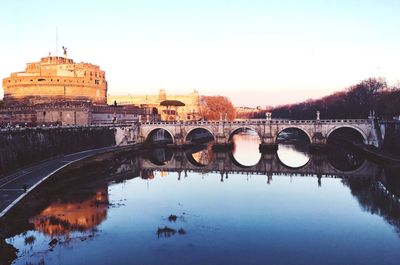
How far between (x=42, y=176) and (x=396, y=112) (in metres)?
39.9

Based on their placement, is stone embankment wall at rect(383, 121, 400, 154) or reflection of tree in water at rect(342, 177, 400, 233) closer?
reflection of tree in water at rect(342, 177, 400, 233)

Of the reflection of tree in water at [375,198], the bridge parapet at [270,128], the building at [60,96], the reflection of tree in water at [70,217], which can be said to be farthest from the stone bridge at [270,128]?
the reflection of tree in water at [70,217]

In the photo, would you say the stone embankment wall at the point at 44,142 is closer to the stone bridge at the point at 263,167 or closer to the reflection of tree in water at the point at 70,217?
the stone bridge at the point at 263,167

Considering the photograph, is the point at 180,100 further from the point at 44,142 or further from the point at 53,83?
the point at 44,142

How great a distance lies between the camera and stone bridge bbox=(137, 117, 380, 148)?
45.0 metres

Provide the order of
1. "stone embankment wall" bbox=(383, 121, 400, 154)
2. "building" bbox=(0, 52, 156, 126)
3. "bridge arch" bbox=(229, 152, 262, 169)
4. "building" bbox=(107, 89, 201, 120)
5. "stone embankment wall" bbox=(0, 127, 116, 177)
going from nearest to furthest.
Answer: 1. "stone embankment wall" bbox=(0, 127, 116, 177)
2. "stone embankment wall" bbox=(383, 121, 400, 154)
3. "bridge arch" bbox=(229, 152, 262, 169)
4. "building" bbox=(0, 52, 156, 126)
5. "building" bbox=(107, 89, 201, 120)

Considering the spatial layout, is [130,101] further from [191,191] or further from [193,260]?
[193,260]

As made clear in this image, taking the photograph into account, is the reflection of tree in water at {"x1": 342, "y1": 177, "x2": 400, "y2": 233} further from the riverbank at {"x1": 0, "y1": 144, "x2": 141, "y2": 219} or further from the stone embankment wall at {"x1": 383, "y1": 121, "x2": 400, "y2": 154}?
Result: the riverbank at {"x1": 0, "y1": 144, "x2": 141, "y2": 219}

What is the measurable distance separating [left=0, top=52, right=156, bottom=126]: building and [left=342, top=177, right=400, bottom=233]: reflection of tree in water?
31.6 metres

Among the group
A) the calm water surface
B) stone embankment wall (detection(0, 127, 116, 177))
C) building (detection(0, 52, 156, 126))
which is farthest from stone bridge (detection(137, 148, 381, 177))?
building (detection(0, 52, 156, 126))

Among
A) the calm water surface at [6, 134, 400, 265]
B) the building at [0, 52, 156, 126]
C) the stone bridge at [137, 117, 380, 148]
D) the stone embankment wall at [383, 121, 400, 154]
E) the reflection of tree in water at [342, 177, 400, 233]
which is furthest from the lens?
the building at [0, 52, 156, 126]

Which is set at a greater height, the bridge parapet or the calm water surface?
the bridge parapet

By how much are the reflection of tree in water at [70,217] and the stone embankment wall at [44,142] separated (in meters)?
6.68

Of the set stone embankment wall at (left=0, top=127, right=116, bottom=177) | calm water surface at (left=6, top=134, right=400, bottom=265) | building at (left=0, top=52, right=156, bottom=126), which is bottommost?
calm water surface at (left=6, top=134, right=400, bottom=265)
